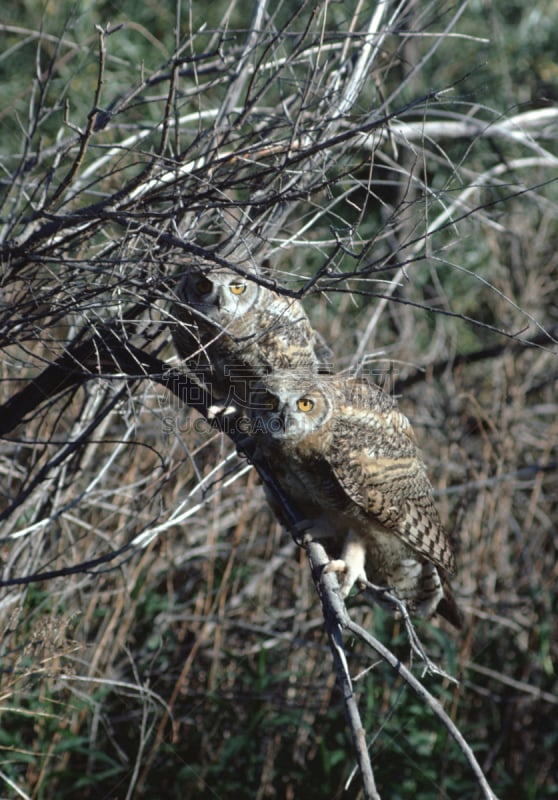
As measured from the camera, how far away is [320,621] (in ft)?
14.0

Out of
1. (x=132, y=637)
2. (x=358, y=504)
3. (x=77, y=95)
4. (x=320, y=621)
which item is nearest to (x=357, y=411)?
(x=358, y=504)

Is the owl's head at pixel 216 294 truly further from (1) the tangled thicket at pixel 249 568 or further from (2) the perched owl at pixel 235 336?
(1) the tangled thicket at pixel 249 568

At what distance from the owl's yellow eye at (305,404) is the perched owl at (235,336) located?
179 mm

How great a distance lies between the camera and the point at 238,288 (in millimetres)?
2939

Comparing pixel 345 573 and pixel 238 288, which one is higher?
pixel 238 288

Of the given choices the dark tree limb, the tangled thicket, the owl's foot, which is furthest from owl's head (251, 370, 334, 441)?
the owl's foot

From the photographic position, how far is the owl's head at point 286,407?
258 cm

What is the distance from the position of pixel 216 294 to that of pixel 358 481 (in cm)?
82

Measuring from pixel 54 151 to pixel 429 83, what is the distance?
5.85 meters

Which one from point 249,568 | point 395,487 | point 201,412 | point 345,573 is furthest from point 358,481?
point 249,568

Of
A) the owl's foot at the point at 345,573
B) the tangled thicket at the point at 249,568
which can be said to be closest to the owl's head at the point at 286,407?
the tangled thicket at the point at 249,568

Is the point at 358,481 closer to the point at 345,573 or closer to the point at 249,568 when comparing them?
the point at 345,573

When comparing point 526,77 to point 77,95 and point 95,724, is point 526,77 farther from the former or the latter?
point 95,724

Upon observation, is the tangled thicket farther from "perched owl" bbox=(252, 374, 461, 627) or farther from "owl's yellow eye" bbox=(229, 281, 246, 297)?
"perched owl" bbox=(252, 374, 461, 627)
